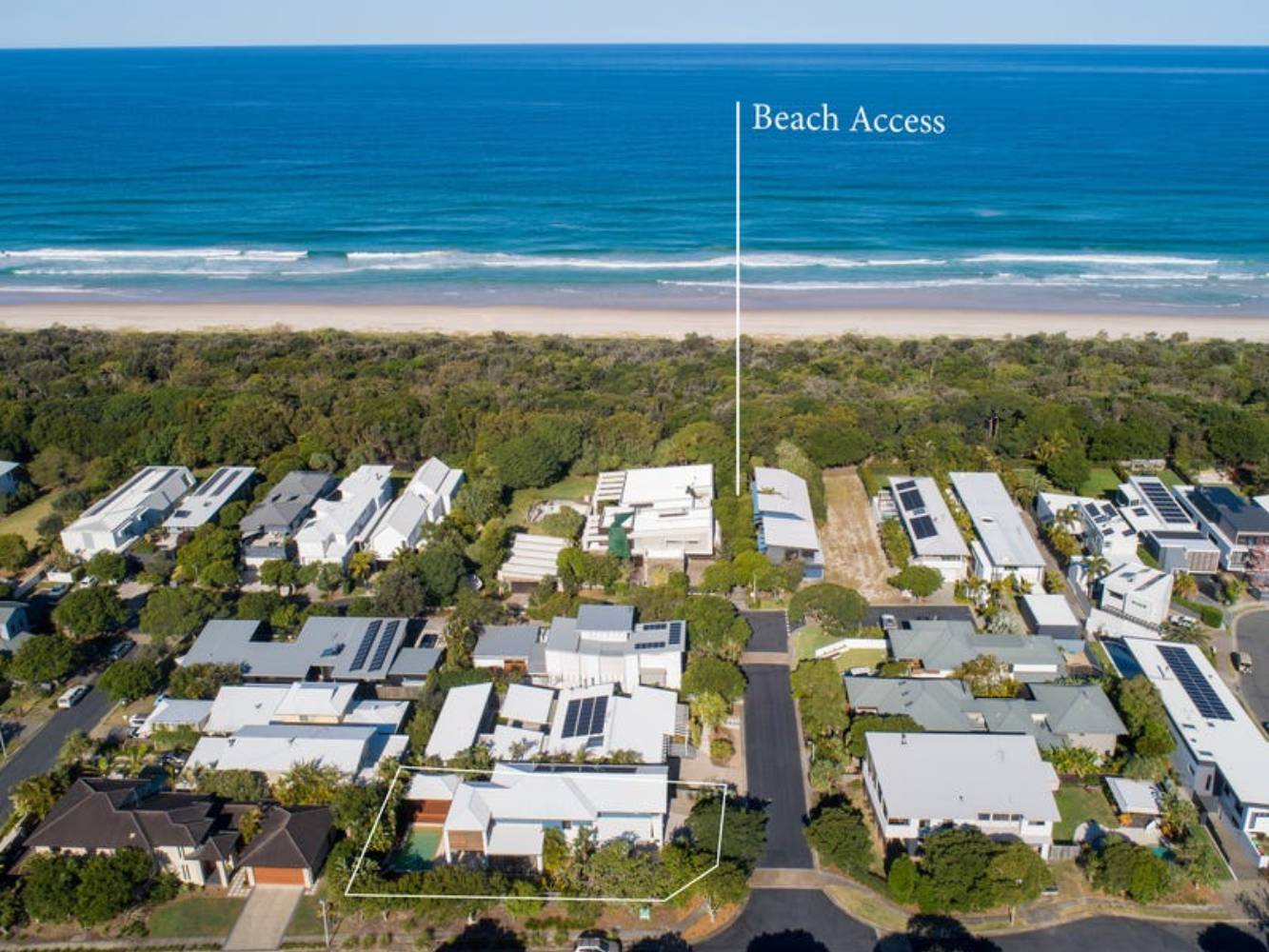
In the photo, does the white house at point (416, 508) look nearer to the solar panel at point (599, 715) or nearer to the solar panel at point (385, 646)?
the solar panel at point (385, 646)

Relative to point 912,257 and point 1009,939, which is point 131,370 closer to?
point 1009,939

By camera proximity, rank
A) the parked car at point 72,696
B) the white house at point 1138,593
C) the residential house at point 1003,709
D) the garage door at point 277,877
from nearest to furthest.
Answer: the garage door at point 277,877 < the residential house at point 1003,709 < the parked car at point 72,696 < the white house at point 1138,593

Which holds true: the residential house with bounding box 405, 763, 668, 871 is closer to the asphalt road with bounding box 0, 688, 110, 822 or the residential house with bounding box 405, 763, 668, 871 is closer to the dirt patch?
the asphalt road with bounding box 0, 688, 110, 822

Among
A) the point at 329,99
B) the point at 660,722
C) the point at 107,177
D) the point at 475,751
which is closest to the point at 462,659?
the point at 475,751

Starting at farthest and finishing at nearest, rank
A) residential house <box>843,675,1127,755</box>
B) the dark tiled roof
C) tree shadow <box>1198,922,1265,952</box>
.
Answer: residential house <box>843,675,1127,755</box> → the dark tiled roof → tree shadow <box>1198,922,1265,952</box>

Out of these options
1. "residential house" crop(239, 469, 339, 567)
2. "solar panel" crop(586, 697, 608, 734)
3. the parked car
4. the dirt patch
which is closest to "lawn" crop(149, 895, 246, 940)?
"solar panel" crop(586, 697, 608, 734)

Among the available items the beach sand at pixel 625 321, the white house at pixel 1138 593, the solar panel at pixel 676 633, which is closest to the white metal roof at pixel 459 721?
the solar panel at pixel 676 633
